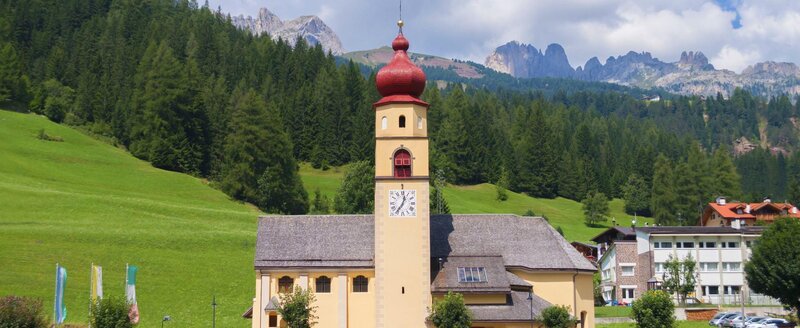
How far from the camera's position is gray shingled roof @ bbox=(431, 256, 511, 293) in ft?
156

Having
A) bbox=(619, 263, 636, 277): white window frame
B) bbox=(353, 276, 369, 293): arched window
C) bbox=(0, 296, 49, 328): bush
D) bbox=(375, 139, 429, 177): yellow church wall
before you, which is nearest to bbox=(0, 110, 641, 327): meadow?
bbox=(0, 296, 49, 328): bush

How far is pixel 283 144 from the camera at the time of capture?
10644 centimetres

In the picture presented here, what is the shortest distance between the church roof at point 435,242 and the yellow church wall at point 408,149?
4889mm

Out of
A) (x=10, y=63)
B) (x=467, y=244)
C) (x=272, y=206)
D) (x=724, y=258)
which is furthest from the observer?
(x=10, y=63)

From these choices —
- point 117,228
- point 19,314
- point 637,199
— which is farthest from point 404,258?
point 637,199

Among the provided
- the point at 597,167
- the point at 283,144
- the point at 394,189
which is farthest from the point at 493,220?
the point at 597,167

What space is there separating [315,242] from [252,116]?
59079 mm

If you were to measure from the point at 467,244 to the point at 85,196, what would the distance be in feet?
155

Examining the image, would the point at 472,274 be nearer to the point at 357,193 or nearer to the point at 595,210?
the point at 357,193

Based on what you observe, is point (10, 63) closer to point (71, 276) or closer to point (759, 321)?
point (71, 276)

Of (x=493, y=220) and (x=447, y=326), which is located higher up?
(x=493, y=220)

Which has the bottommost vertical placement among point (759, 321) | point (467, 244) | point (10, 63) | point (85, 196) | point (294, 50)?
point (759, 321)

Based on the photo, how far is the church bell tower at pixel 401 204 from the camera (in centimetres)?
4741

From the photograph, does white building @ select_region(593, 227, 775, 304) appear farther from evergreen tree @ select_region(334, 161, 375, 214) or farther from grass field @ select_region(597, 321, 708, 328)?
evergreen tree @ select_region(334, 161, 375, 214)
